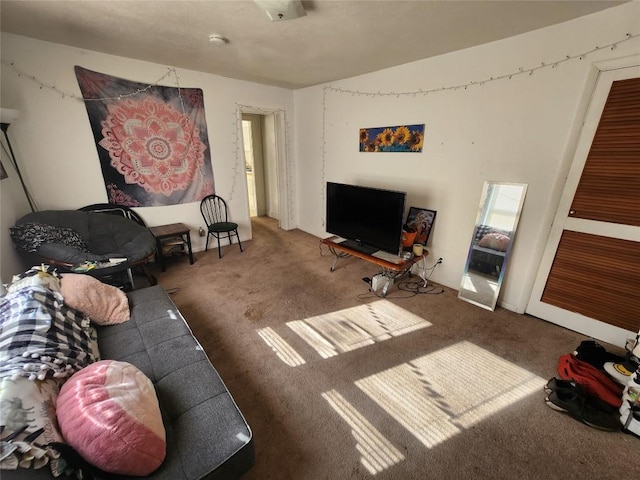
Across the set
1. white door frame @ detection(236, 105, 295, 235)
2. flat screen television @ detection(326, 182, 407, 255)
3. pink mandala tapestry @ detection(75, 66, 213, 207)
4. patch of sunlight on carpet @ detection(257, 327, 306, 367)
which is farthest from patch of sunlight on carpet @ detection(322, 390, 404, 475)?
white door frame @ detection(236, 105, 295, 235)

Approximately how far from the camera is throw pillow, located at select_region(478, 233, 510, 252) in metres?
2.42

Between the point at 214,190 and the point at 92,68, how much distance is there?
5.56 feet

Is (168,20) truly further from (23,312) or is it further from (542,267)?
(542,267)

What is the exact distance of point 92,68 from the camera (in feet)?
8.84

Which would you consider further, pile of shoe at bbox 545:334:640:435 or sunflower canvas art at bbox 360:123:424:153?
sunflower canvas art at bbox 360:123:424:153

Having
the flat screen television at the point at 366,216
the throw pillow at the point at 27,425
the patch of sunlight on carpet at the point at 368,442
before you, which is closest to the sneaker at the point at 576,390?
the patch of sunlight on carpet at the point at 368,442

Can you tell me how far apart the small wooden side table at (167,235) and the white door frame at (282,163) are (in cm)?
107

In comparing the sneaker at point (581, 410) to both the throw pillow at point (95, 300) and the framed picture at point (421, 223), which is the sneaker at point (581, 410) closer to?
the framed picture at point (421, 223)

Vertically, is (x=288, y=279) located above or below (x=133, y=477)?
below

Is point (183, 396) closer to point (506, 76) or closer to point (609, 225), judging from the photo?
point (609, 225)

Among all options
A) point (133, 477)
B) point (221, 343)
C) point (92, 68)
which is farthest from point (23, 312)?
point (92, 68)

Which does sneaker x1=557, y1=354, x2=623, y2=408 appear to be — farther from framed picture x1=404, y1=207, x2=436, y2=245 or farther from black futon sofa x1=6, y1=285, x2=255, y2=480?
black futon sofa x1=6, y1=285, x2=255, y2=480

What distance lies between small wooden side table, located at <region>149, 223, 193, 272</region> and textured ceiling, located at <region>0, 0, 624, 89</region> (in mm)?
1850

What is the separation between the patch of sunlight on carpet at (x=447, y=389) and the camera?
150 centimetres
